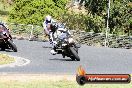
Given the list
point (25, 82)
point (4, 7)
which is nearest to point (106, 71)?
point (25, 82)

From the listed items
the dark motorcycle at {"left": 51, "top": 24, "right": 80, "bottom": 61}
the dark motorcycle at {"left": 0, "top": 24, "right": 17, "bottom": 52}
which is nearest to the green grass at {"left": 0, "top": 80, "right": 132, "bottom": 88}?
the dark motorcycle at {"left": 51, "top": 24, "right": 80, "bottom": 61}

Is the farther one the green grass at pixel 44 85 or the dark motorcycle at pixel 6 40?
the dark motorcycle at pixel 6 40

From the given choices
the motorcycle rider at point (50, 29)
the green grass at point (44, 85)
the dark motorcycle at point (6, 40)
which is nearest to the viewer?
the green grass at point (44, 85)

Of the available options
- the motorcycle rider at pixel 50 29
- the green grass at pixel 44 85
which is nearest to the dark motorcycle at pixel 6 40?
the motorcycle rider at pixel 50 29

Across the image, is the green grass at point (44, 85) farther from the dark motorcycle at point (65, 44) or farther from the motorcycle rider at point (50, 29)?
the motorcycle rider at point (50, 29)

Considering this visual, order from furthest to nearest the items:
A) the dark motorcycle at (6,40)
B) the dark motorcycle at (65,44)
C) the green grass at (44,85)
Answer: the dark motorcycle at (6,40) → the dark motorcycle at (65,44) → the green grass at (44,85)

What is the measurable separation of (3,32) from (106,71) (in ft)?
28.1

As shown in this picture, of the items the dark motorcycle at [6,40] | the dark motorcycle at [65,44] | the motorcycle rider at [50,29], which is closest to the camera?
the dark motorcycle at [65,44]

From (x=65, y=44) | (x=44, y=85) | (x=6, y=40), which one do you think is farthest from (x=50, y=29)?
(x=44, y=85)

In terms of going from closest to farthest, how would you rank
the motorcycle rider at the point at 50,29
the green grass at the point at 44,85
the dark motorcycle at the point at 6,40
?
the green grass at the point at 44,85
the motorcycle rider at the point at 50,29
the dark motorcycle at the point at 6,40

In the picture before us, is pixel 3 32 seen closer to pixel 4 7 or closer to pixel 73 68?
pixel 73 68

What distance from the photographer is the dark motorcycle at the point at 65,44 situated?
20.1m

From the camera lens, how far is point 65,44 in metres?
20.2

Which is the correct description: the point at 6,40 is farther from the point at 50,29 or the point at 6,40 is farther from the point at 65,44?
the point at 65,44
